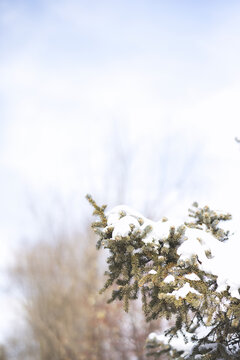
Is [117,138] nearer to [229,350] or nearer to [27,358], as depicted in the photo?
[27,358]

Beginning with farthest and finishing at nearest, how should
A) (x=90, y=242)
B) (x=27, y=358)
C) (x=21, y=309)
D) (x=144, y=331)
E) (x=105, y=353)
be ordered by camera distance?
(x=27, y=358), (x=21, y=309), (x=90, y=242), (x=105, y=353), (x=144, y=331)

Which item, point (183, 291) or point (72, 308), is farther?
point (72, 308)

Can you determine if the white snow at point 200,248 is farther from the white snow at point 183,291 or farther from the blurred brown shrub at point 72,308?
the blurred brown shrub at point 72,308

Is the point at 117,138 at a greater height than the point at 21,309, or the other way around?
the point at 117,138

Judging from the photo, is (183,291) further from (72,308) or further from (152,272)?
(72,308)

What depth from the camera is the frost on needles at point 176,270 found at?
2668 millimetres

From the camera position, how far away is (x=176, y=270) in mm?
2807

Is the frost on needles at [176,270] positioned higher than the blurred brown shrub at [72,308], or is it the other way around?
the blurred brown shrub at [72,308]

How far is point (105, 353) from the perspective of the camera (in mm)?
10750

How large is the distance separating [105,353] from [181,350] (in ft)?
25.2

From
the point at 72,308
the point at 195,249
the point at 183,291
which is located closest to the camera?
the point at 183,291

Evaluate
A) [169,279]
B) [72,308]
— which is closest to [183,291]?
[169,279]

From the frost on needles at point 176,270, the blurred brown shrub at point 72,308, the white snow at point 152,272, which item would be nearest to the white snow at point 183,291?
the frost on needles at point 176,270

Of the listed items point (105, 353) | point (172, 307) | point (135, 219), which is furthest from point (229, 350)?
point (105, 353)
